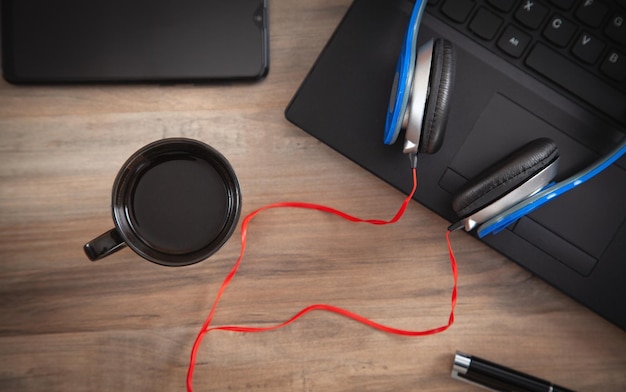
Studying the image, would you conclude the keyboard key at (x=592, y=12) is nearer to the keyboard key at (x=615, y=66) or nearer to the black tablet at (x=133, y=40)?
the keyboard key at (x=615, y=66)

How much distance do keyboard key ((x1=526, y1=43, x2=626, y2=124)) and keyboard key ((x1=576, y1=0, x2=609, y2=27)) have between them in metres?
0.04

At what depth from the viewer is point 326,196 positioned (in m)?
0.64

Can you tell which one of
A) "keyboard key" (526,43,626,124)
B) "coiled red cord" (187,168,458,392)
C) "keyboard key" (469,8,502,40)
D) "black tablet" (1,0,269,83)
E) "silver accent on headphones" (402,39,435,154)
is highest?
"keyboard key" (469,8,502,40)

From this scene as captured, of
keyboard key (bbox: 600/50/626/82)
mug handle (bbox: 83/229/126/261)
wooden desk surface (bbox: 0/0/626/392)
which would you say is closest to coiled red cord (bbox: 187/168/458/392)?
wooden desk surface (bbox: 0/0/626/392)

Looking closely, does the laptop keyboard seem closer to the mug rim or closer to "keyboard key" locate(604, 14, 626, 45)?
"keyboard key" locate(604, 14, 626, 45)

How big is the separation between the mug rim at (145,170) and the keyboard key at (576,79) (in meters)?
0.35

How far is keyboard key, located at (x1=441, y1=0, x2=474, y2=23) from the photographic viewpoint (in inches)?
23.8

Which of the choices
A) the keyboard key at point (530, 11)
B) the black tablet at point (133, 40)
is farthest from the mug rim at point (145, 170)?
the keyboard key at point (530, 11)

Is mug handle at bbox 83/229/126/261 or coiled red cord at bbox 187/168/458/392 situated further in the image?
coiled red cord at bbox 187/168/458/392

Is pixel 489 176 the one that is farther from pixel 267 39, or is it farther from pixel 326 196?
pixel 267 39

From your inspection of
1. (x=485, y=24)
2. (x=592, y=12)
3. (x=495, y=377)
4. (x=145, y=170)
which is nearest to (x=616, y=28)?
(x=592, y=12)

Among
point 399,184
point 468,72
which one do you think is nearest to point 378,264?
point 399,184

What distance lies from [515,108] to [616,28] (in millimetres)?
128

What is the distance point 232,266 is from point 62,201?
202 mm
